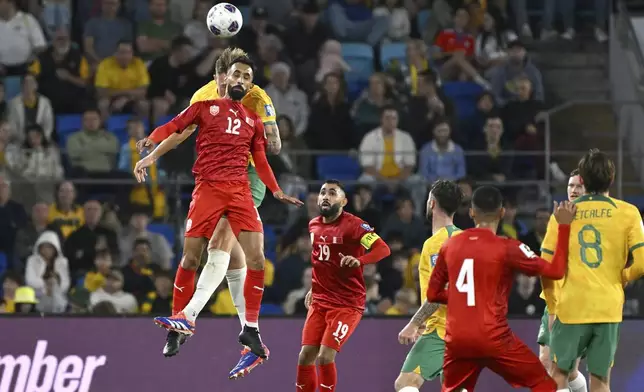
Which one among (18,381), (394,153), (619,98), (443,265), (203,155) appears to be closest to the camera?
(443,265)

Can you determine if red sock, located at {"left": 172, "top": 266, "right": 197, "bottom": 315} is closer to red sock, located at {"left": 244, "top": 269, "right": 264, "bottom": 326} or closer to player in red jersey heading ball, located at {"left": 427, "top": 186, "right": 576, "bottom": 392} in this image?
red sock, located at {"left": 244, "top": 269, "right": 264, "bottom": 326}

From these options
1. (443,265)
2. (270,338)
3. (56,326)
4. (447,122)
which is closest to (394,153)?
(447,122)

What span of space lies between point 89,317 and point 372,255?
307 centimetres

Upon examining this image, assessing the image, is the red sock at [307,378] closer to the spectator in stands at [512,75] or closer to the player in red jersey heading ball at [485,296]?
the player in red jersey heading ball at [485,296]

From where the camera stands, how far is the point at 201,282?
34.4 ft

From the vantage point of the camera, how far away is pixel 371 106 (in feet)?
53.9

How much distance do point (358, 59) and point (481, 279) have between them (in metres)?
9.17

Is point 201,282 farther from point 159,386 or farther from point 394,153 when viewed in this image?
point 394,153

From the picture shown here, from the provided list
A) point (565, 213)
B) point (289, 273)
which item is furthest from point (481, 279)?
point (289, 273)

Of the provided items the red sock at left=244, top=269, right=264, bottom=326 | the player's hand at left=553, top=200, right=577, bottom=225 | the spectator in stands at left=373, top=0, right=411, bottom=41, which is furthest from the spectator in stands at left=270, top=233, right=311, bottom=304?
the player's hand at left=553, top=200, right=577, bottom=225

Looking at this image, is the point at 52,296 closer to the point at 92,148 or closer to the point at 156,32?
the point at 92,148

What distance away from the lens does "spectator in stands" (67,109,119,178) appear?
608 inches

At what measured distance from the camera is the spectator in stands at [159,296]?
14.1m

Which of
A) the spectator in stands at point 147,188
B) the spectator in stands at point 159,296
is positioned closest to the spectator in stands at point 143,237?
the spectator in stands at point 147,188
